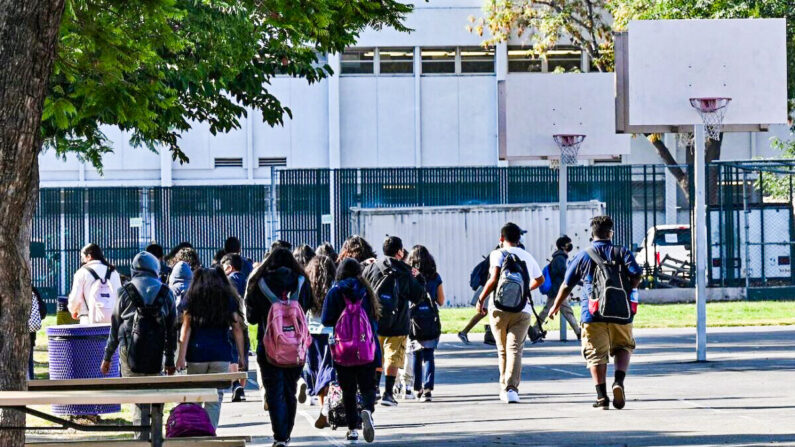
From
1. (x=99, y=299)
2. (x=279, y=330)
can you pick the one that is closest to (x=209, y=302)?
(x=279, y=330)

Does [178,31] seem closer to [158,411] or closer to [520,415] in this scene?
[520,415]

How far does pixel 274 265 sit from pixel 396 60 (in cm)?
3457

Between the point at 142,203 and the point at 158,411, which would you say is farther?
the point at 142,203

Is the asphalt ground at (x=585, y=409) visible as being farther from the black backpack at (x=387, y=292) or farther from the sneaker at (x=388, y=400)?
the black backpack at (x=387, y=292)

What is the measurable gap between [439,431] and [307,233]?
19728 millimetres

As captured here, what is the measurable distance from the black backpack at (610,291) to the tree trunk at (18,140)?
778 centimetres

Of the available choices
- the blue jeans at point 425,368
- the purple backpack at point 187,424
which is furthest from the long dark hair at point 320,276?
the purple backpack at point 187,424

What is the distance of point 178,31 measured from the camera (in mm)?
16797

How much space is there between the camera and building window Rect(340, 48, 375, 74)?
1795 inches

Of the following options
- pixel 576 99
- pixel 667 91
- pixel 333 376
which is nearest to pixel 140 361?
pixel 333 376

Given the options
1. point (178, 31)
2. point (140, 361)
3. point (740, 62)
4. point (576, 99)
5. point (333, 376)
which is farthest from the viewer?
point (576, 99)

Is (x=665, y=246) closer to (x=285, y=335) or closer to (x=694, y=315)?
(x=694, y=315)

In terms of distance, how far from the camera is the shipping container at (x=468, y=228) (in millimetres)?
32250

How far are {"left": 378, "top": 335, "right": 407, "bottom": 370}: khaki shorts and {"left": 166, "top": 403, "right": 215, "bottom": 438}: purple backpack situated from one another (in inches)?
254
